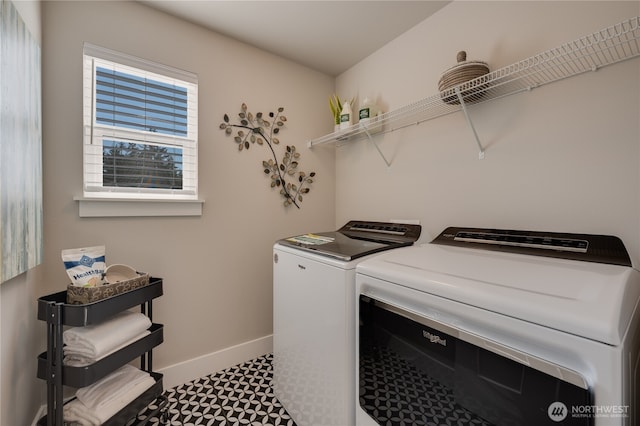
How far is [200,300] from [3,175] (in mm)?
1242

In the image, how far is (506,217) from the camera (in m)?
1.36

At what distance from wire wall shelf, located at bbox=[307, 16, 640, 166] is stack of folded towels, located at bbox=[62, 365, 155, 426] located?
1.95 m

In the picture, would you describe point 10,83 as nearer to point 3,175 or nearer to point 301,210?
point 3,175

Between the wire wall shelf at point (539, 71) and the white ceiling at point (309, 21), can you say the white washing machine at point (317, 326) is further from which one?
the white ceiling at point (309, 21)

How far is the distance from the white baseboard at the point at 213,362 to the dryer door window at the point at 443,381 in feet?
4.06

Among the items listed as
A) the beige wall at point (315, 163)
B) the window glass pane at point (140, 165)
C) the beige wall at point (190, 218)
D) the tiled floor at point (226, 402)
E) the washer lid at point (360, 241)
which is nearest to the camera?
the beige wall at point (315, 163)

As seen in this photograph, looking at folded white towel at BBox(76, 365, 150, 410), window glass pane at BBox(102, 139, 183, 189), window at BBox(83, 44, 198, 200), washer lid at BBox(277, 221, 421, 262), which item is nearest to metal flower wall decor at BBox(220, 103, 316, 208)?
window at BBox(83, 44, 198, 200)

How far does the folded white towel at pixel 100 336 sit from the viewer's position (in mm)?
1126

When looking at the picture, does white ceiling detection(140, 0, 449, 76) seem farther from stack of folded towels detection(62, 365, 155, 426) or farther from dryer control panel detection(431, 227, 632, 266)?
stack of folded towels detection(62, 365, 155, 426)

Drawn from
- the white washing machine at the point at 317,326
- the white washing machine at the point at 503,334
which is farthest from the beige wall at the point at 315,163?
the white washing machine at the point at 317,326

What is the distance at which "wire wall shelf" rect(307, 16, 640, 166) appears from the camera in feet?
3.27

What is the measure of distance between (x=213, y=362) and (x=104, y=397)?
79 cm

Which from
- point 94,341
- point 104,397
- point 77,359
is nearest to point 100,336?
point 94,341

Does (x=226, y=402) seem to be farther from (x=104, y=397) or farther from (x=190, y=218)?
(x=190, y=218)
